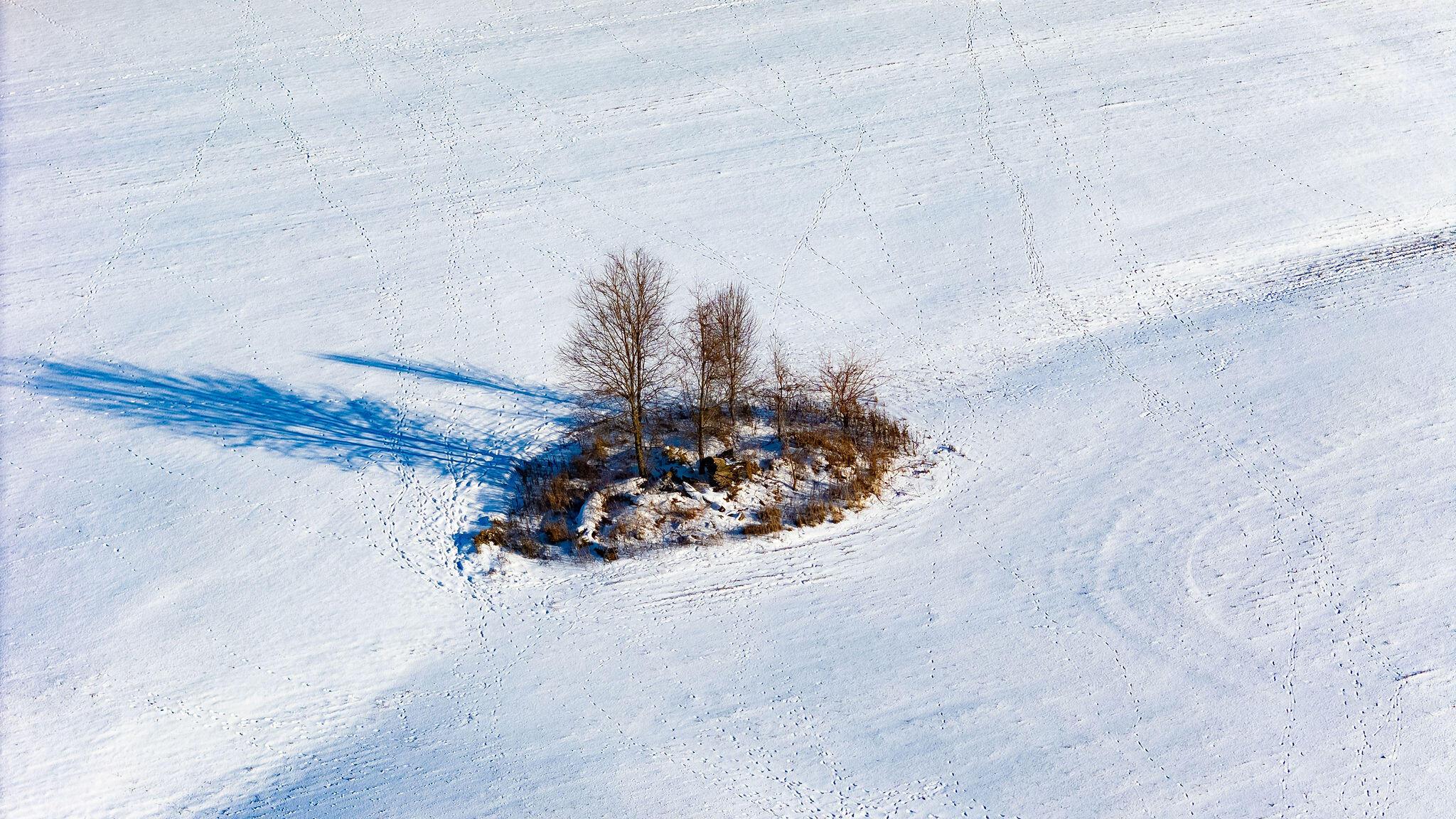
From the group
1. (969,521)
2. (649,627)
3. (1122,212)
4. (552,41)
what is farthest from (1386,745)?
(552,41)

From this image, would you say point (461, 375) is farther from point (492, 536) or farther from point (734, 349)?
point (734, 349)

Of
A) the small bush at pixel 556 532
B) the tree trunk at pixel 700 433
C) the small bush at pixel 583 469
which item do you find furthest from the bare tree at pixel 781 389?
the small bush at pixel 556 532

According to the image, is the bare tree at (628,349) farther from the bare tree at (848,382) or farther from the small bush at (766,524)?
the bare tree at (848,382)

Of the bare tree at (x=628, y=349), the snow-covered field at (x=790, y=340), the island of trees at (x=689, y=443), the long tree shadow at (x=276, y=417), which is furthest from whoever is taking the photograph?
the long tree shadow at (x=276, y=417)

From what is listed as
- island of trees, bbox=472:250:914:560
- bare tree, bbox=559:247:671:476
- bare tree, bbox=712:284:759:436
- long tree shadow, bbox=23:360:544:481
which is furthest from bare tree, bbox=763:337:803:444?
long tree shadow, bbox=23:360:544:481

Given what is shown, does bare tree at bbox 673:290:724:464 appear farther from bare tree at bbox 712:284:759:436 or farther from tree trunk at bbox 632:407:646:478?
tree trunk at bbox 632:407:646:478
